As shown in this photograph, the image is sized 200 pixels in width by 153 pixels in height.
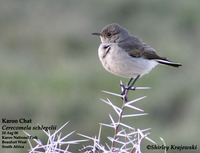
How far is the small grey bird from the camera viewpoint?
16.2ft

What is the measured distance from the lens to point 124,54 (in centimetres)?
517

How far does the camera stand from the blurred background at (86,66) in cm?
804

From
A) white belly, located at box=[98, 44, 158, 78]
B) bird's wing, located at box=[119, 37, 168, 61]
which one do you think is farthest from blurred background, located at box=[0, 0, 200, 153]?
white belly, located at box=[98, 44, 158, 78]

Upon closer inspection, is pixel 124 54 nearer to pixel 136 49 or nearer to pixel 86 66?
pixel 136 49

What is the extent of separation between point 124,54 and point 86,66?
434cm

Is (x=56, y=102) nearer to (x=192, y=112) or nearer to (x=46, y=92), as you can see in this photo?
(x=46, y=92)

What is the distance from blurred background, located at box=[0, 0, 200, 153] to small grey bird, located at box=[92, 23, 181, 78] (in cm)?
233

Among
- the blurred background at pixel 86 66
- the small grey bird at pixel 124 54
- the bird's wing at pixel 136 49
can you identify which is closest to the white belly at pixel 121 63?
the small grey bird at pixel 124 54

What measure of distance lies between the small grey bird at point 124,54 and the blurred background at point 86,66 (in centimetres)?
233

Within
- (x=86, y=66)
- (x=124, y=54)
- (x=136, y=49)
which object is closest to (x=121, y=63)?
(x=124, y=54)

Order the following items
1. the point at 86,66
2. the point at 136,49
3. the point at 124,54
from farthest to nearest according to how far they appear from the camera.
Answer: the point at 86,66, the point at 136,49, the point at 124,54

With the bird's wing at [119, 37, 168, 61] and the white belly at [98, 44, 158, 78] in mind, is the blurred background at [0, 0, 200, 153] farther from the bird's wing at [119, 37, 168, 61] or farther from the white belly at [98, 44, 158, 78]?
the white belly at [98, 44, 158, 78]

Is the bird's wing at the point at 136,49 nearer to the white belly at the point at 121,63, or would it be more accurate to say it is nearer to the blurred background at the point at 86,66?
the white belly at the point at 121,63

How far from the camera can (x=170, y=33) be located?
10.8 metres
